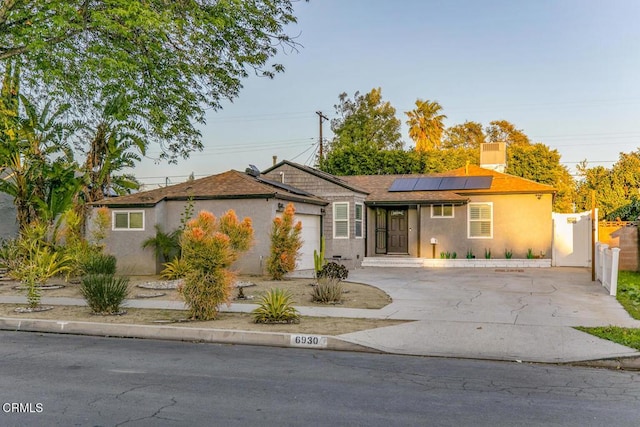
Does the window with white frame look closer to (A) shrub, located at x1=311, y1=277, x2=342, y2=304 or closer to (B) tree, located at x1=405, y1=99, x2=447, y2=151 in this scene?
(A) shrub, located at x1=311, y1=277, x2=342, y2=304

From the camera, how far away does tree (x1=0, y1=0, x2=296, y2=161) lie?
12367 millimetres

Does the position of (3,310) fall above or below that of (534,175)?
below

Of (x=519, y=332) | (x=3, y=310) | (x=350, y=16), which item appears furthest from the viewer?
(x=350, y=16)

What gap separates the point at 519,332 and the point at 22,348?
8255 mm

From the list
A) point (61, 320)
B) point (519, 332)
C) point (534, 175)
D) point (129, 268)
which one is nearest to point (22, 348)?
Answer: point (61, 320)

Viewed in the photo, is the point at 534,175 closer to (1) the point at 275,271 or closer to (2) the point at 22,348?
(1) the point at 275,271

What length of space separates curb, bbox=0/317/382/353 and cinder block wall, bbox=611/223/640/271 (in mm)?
16873

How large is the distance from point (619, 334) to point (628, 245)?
47.1 feet

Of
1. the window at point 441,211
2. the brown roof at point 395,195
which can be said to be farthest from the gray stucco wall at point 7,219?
the window at point 441,211

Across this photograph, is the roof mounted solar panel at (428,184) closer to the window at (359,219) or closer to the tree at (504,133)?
the window at (359,219)

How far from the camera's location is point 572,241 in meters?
23.1

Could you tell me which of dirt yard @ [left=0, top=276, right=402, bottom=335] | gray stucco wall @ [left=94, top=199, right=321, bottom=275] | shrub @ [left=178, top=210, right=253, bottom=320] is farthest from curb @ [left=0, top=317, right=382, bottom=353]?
gray stucco wall @ [left=94, top=199, right=321, bottom=275]

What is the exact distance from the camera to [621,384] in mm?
6875

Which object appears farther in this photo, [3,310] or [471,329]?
[3,310]
